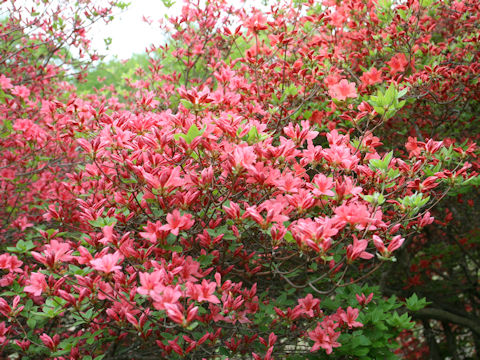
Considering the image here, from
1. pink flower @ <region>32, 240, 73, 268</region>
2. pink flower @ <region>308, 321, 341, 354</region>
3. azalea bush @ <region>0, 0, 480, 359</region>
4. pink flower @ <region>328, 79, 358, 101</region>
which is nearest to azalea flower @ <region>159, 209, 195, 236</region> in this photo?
azalea bush @ <region>0, 0, 480, 359</region>

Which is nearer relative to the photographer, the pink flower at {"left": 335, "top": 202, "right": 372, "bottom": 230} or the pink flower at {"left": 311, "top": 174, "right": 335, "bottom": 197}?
the pink flower at {"left": 335, "top": 202, "right": 372, "bottom": 230}

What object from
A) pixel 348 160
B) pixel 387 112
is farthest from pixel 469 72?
pixel 348 160

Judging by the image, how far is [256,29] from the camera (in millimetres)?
2736

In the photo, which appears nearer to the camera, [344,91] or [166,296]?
[166,296]

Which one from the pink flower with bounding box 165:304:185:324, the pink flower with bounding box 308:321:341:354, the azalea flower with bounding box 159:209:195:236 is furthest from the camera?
the pink flower with bounding box 308:321:341:354

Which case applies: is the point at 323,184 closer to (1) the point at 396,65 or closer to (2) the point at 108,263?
(2) the point at 108,263

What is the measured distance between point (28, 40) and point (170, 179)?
435 cm

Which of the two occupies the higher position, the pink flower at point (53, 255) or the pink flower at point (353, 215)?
the pink flower at point (353, 215)

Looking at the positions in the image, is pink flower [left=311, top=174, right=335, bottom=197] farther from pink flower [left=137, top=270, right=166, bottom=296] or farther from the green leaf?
pink flower [left=137, top=270, right=166, bottom=296]

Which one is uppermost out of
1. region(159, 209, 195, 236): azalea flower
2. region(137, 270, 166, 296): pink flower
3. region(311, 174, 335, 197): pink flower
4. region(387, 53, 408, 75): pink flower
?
region(387, 53, 408, 75): pink flower

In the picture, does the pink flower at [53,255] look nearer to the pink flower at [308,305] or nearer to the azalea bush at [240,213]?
the azalea bush at [240,213]

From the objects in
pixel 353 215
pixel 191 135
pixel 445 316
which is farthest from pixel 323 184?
pixel 445 316

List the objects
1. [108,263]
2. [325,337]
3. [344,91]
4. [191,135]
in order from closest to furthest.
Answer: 1. [108,263]
2. [191,135]
3. [325,337]
4. [344,91]

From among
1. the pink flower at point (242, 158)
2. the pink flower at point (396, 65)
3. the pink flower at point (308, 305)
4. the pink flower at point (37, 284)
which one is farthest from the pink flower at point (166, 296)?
the pink flower at point (396, 65)
